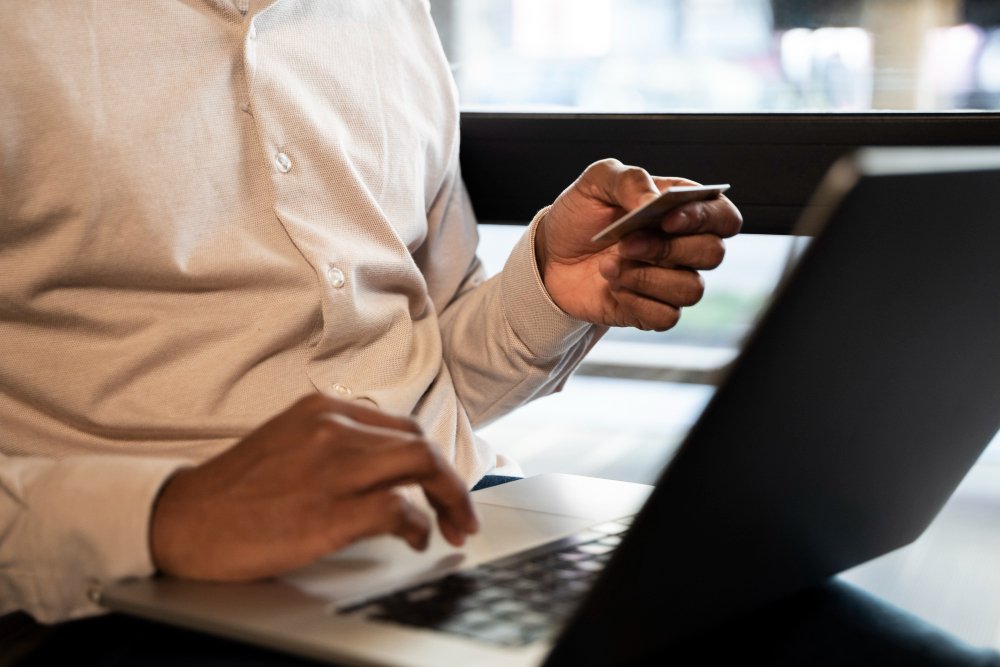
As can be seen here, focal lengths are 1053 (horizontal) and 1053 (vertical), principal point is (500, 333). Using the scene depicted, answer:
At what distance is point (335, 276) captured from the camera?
0.90m

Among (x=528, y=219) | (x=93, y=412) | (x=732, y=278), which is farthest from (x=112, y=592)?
(x=732, y=278)

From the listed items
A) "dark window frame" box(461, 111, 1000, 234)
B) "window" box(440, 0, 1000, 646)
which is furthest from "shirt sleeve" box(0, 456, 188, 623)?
"dark window frame" box(461, 111, 1000, 234)

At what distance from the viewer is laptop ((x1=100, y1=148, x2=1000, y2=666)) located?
47cm

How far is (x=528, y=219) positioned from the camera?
4.10 ft

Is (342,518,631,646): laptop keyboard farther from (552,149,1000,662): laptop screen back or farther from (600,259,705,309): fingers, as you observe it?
(600,259,705,309): fingers

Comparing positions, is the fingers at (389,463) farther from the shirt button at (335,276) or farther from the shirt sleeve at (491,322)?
the shirt sleeve at (491,322)

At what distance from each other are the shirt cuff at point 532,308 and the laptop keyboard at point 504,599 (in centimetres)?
36

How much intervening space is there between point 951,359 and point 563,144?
0.68 m

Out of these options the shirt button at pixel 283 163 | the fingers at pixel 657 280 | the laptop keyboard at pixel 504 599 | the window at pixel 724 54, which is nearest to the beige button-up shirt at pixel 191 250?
the shirt button at pixel 283 163

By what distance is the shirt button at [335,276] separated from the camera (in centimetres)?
90

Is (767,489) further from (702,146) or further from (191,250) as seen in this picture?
(702,146)

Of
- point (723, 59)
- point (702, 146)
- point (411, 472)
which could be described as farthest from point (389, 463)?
point (723, 59)

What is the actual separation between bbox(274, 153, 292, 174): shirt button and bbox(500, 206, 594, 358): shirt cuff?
9.2 inches

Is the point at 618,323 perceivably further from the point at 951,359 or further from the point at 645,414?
the point at 645,414
